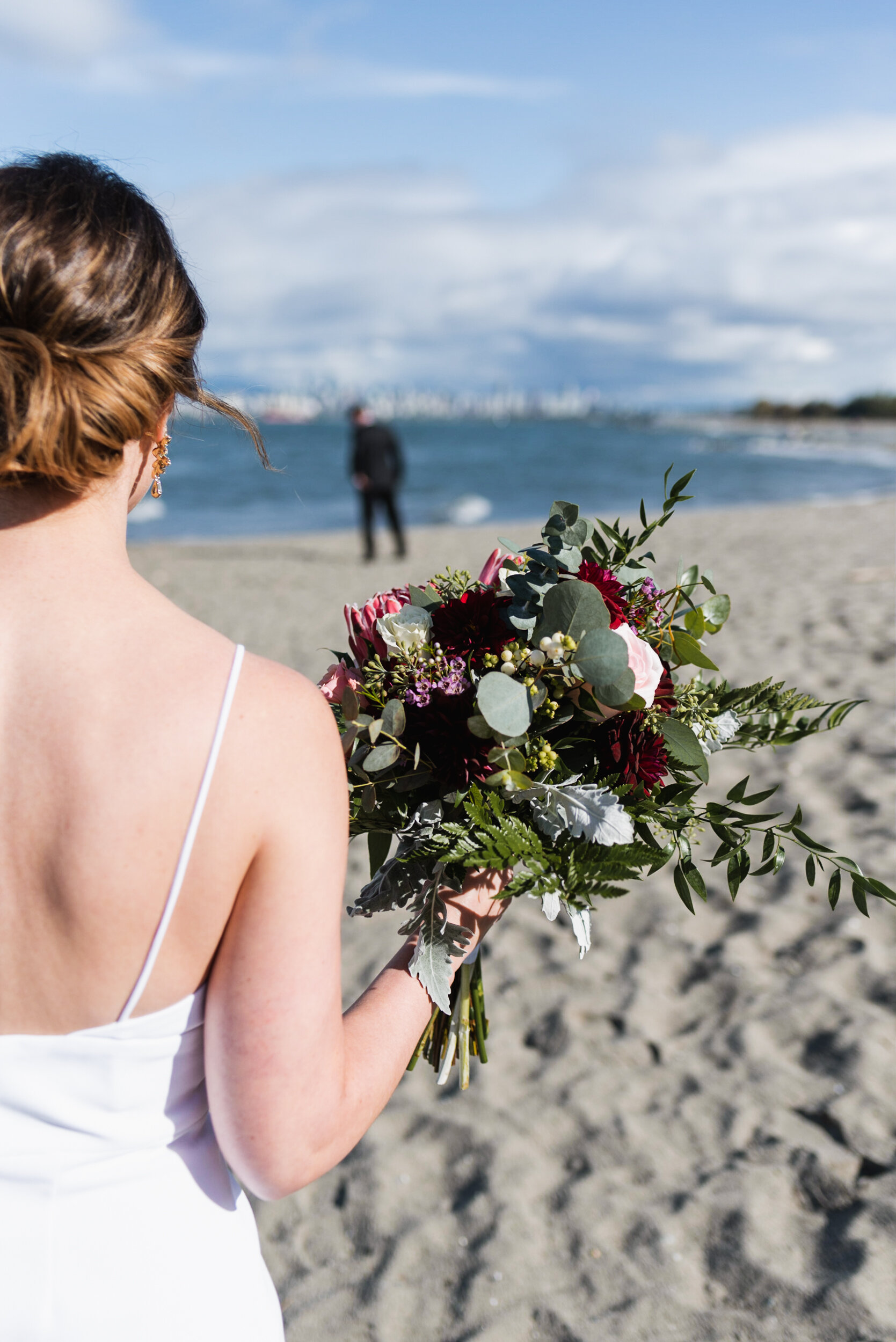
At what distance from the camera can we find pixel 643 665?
1.38 metres

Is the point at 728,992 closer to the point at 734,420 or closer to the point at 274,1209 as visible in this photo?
the point at 274,1209

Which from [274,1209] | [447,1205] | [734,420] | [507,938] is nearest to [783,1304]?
[447,1205]

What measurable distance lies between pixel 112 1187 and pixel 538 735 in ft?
2.70

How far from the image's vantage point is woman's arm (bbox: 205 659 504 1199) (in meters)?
0.99

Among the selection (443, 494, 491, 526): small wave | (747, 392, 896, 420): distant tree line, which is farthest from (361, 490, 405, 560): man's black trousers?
(747, 392, 896, 420): distant tree line

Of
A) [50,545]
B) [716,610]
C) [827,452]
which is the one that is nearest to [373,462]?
[716,610]

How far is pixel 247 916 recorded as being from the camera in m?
1.01

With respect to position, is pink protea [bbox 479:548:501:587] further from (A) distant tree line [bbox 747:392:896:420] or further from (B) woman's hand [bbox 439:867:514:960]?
(A) distant tree line [bbox 747:392:896:420]

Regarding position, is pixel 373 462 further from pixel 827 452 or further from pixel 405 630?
pixel 827 452

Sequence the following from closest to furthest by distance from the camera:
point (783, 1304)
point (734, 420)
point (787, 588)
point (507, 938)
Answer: point (783, 1304) < point (507, 938) < point (787, 588) < point (734, 420)

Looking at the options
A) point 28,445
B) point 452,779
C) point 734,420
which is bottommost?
point 734,420

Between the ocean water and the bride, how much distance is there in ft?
1.26

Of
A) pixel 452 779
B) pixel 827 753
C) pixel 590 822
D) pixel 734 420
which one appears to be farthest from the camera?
pixel 734 420

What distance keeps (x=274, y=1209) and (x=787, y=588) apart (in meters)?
8.32
